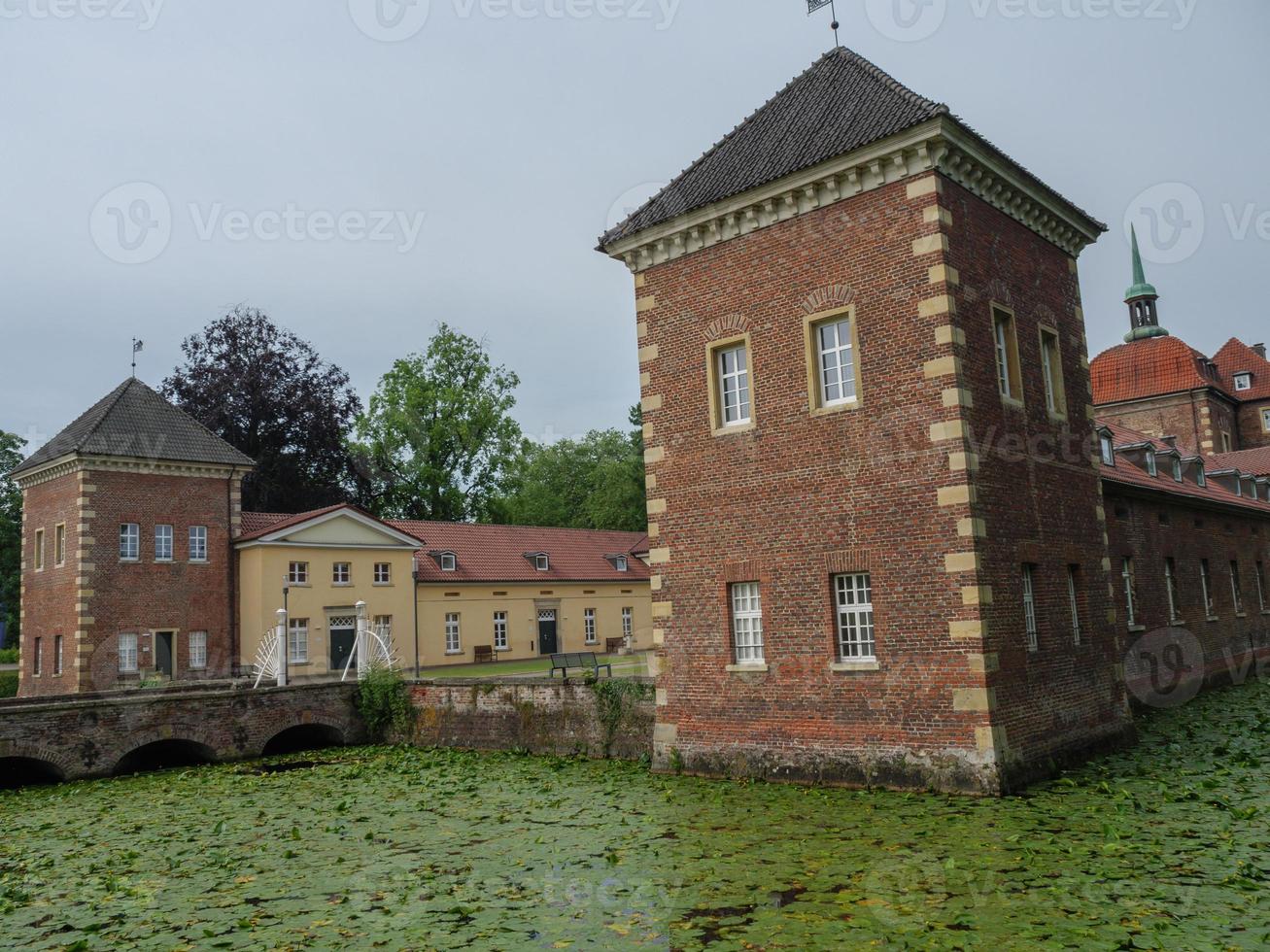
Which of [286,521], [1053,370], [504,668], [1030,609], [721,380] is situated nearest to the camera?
[1030,609]

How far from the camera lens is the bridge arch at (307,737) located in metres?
22.9

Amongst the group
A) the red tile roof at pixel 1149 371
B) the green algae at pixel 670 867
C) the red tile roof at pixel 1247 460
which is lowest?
the green algae at pixel 670 867

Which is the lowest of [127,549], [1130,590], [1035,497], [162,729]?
[162,729]

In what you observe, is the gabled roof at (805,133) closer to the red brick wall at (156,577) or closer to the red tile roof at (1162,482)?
the red tile roof at (1162,482)

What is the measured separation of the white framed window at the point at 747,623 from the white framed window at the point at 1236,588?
63.6 feet

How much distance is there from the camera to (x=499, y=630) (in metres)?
39.9

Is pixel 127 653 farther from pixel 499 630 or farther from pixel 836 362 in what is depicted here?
pixel 836 362

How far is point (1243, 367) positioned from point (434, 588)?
39.7m

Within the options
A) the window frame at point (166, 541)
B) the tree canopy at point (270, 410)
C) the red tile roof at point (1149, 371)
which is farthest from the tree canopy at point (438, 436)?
the red tile roof at point (1149, 371)

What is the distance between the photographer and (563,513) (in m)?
67.1

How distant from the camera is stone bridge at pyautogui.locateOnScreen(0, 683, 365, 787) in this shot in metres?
19.3

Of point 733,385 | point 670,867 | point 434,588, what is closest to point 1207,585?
point 733,385

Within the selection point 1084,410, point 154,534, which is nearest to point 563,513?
point 154,534

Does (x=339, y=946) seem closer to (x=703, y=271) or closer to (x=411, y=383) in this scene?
(x=703, y=271)
